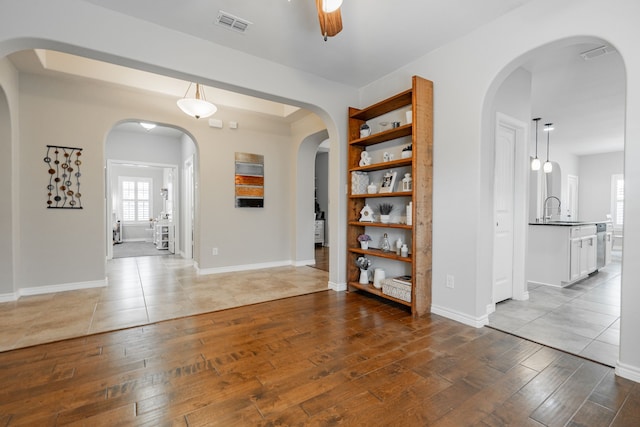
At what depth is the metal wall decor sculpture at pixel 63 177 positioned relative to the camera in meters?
3.75

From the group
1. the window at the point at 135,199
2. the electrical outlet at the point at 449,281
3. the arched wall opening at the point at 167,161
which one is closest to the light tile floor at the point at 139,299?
the arched wall opening at the point at 167,161

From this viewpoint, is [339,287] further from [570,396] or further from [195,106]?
[195,106]

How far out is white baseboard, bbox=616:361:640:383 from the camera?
5.96 feet

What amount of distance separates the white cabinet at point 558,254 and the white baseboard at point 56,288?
245 inches

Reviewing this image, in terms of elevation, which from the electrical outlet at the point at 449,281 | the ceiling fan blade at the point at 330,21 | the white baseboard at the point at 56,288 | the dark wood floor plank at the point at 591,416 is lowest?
the dark wood floor plank at the point at 591,416

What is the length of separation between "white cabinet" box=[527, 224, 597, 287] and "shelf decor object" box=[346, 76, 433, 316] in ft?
7.22

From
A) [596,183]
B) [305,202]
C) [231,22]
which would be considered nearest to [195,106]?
[231,22]

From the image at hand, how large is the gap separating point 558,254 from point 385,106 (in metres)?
3.18

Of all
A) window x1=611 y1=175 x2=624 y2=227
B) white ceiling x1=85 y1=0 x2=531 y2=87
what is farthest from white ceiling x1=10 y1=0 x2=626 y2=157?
window x1=611 y1=175 x2=624 y2=227

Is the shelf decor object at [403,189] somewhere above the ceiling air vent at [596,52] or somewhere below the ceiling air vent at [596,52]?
below

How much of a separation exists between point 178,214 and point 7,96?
4032mm

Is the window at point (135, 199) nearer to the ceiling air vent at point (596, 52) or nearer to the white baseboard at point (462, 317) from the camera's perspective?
the white baseboard at point (462, 317)

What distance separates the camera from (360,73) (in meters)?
3.55

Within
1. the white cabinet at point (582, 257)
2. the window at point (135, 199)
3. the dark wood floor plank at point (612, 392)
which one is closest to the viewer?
the dark wood floor plank at point (612, 392)
